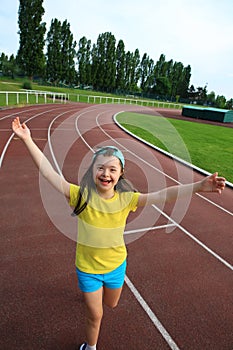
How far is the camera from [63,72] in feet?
183

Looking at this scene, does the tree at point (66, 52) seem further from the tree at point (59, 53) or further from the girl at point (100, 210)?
A: the girl at point (100, 210)

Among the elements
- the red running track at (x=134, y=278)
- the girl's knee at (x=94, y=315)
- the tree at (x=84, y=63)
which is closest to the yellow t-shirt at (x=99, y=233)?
the girl's knee at (x=94, y=315)

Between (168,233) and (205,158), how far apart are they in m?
6.56

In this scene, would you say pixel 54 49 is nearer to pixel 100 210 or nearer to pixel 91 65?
pixel 91 65

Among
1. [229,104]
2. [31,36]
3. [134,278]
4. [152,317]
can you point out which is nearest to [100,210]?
[152,317]

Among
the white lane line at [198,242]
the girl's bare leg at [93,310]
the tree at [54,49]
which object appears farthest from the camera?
the tree at [54,49]

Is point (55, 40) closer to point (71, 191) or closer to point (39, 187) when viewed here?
point (39, 187)

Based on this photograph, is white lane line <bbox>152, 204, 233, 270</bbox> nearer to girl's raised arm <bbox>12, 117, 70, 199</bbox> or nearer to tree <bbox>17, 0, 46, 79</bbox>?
girl's raised arm <bbox>12, 117, 70, 199</bbox>

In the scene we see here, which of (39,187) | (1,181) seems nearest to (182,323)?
(39,187)

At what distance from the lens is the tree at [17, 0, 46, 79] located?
4166cm

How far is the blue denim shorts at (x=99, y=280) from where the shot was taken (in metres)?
1.96

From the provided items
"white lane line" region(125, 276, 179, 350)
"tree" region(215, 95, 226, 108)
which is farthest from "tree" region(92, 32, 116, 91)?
"white lane line" region(125, 276, 179, 350)

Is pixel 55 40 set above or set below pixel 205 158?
above

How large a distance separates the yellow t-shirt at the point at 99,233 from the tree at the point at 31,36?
4833 centimetres
